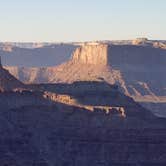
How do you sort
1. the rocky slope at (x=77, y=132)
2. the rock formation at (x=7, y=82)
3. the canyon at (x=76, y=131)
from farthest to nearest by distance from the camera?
the rock formation at (x=7, y=82), the rocky slope at (x=77, y=132), the canyon at (x=76, y=131)

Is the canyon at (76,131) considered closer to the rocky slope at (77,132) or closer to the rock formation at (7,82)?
the rocky slope at (77,132)

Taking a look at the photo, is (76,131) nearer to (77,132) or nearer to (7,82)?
(77,132)

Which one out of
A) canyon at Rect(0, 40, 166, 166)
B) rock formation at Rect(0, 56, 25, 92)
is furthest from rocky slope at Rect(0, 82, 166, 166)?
rock formation at Rect(0, 56, 25, 92)

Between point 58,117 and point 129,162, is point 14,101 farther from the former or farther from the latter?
point 129,162

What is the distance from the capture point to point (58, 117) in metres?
121

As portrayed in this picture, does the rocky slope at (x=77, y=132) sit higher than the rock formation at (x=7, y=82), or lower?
lower

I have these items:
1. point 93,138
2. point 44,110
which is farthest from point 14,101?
point 93,138

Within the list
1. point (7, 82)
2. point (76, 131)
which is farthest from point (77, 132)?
point (7, 82)

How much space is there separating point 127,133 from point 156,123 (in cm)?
849

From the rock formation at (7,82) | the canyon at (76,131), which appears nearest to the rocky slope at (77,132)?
the canyon at (76,131)

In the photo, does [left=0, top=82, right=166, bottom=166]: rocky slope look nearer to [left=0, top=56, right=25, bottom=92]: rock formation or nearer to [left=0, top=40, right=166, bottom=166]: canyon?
[left=0, top=40, right=166, bottom=166]: canyon

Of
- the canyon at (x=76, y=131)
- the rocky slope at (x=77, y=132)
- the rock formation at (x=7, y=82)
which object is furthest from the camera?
the rock formation at (x=7, y=82)

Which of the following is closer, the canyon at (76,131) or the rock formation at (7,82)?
the canyon at (76,131)

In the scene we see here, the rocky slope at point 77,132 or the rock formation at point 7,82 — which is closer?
the rocky slope at point 77,132
